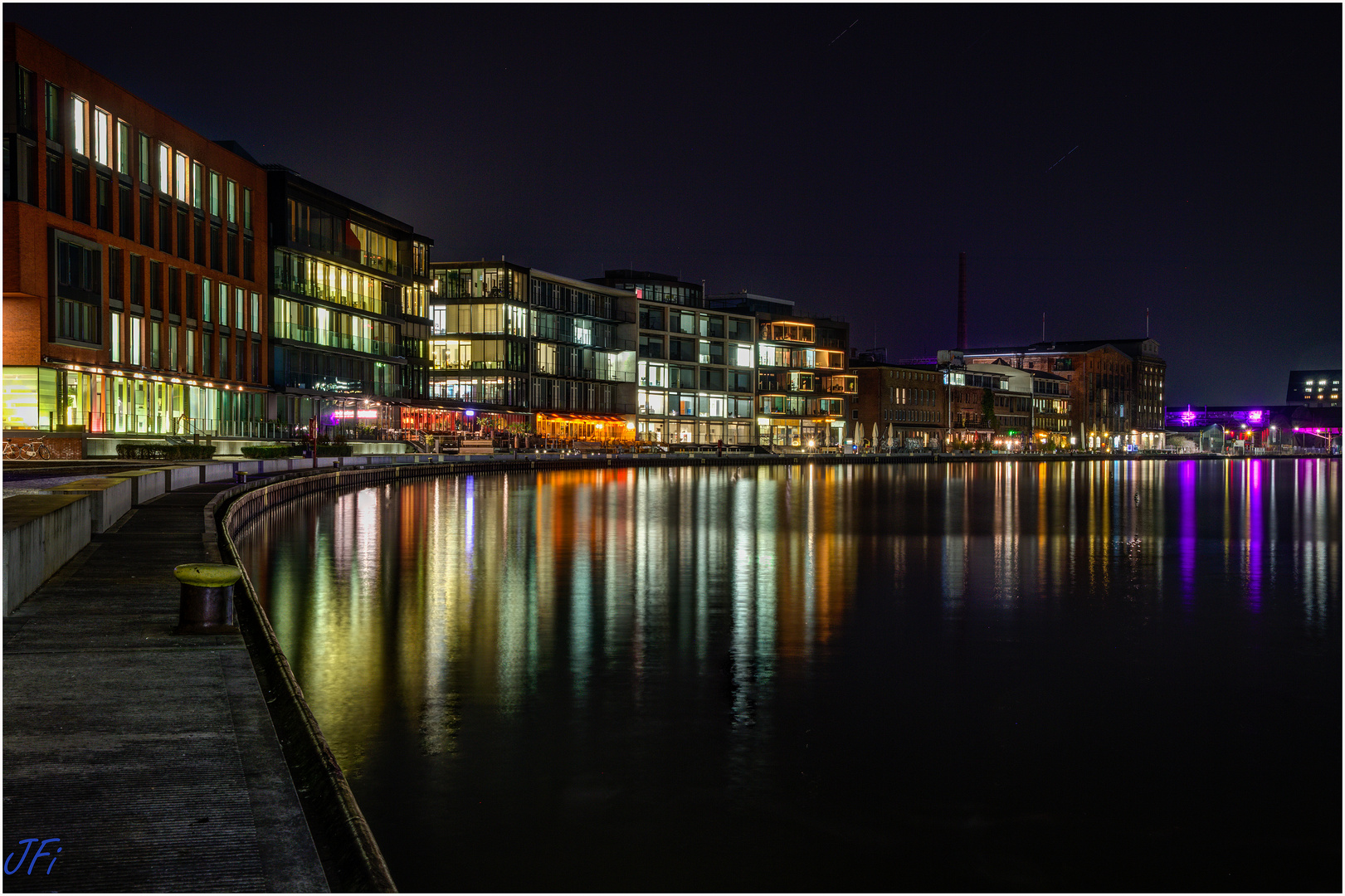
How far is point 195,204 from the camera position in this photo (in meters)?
70.3

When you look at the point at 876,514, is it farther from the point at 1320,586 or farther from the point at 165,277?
the point at 165,277

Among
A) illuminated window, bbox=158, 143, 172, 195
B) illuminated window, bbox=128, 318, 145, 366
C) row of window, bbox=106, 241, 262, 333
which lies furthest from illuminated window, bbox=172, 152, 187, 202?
illuminated window, bbox=128, 318, 145, 366

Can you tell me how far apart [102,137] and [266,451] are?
58.5 ft

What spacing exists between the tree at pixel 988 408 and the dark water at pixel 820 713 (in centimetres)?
15601

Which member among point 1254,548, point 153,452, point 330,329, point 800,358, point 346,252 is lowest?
point 1254,548

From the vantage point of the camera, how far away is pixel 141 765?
808 cm

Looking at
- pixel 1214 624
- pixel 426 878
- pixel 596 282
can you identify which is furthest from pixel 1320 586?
pixel 596 282

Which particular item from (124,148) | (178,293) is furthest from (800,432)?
(124,148)

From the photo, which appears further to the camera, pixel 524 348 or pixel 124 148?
pixel 524 348

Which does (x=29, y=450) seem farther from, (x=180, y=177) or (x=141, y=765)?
(x=141, y=765)

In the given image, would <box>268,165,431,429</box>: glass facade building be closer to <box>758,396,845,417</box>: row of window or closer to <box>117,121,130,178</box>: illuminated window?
<box>117,121,130,178</box>: illuminated window

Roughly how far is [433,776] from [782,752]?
3.30m

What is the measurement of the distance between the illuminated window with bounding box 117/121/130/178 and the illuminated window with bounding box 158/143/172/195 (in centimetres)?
320

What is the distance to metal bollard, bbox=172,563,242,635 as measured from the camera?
12906 millimetres
